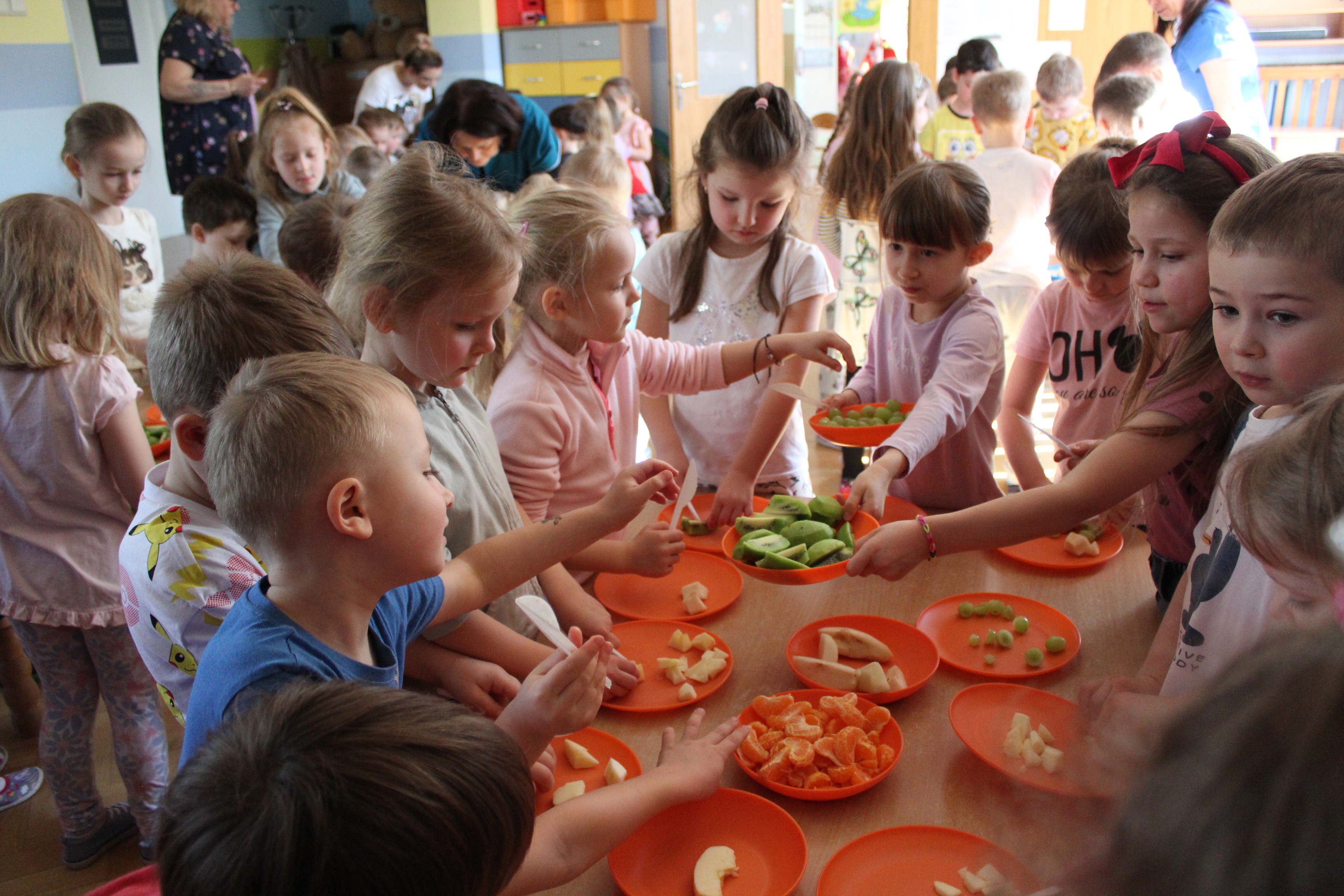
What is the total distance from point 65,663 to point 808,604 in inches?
63.5

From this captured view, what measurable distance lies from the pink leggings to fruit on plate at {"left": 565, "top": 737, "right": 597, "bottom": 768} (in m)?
1.30

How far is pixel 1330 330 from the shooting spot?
994 mm

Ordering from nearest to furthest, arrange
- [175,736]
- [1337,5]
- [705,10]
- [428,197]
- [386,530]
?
[386,530] < [428,197] < [175,736] < [1337,5] < [705,10]

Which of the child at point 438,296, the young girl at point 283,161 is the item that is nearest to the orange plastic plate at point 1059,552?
the child at point 438,296

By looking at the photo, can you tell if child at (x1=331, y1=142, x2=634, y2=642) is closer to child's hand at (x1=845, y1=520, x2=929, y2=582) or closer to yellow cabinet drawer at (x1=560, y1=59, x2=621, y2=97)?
child's hand at (x1=845, y1=520, x2=929, y2=582)

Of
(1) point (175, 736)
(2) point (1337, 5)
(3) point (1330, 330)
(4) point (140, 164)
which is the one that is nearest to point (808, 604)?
(3) point (1330, 330)

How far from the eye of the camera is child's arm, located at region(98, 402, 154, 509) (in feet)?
5.89

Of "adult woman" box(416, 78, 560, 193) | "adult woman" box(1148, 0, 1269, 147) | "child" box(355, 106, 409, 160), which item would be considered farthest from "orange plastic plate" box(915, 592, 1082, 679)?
"child" box(355, 106, 409, 160)

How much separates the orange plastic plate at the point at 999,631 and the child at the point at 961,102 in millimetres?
3800

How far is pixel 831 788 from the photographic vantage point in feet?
3.23

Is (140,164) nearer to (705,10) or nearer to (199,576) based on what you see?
(199,576)

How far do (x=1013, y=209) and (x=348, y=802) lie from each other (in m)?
3.42

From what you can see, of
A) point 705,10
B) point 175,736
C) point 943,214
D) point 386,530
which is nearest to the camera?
point 386,530

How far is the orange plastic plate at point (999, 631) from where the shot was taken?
47.5 inches
